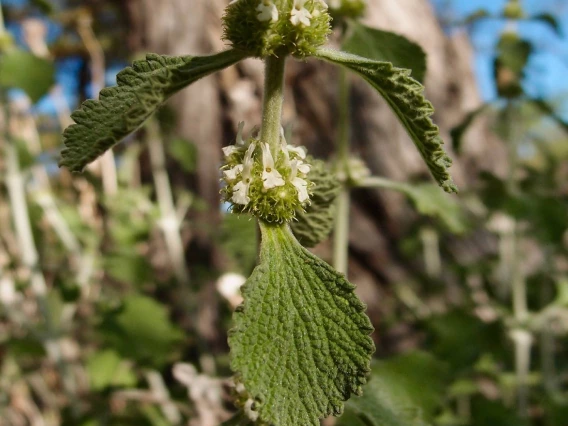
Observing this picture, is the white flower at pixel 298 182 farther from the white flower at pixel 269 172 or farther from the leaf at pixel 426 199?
the leaf at pixel 426 199

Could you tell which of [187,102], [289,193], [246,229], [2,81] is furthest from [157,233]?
[289,193]

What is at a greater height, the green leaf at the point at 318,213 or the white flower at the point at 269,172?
the white flower at the point at 269,172

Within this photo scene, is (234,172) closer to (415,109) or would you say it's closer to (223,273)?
(415,109)

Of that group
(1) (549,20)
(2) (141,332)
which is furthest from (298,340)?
(1) (549,20)

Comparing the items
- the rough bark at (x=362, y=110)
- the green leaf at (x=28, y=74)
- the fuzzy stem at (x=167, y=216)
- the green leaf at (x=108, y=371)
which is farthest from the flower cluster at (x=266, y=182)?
the rough bark at (x=362, y=110)

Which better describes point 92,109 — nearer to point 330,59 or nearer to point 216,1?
point 330,59

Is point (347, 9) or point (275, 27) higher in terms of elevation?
point (347, 9)

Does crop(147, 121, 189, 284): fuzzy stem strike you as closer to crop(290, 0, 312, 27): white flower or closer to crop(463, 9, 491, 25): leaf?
crop(463, 9, 491, 25): leaf

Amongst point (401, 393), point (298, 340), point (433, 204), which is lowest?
point (401, 393)

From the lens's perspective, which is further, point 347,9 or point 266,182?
point 347,9
